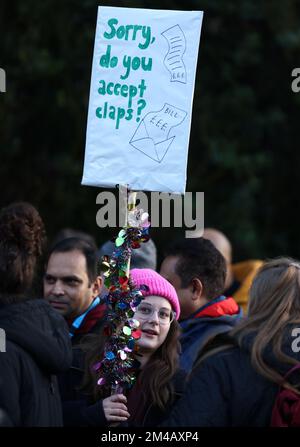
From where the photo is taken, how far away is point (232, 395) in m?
3.81

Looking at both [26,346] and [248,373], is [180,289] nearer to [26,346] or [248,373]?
[248,373]

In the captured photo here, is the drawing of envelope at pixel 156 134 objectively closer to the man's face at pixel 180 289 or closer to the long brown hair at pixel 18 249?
the long brown hair at pixel 18 249

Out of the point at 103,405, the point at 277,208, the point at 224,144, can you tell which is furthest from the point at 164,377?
the point at 277,208

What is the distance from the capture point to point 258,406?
3791 mm

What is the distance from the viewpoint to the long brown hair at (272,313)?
3.76 meters

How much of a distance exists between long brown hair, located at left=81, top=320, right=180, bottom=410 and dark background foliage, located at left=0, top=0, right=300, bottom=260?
4870 mm

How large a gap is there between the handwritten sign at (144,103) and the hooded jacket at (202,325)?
2.95 feet

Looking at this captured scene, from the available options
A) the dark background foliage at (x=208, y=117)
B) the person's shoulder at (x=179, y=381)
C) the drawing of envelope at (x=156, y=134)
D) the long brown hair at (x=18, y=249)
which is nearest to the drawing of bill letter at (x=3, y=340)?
the long brown hair at (x=18, y=249)

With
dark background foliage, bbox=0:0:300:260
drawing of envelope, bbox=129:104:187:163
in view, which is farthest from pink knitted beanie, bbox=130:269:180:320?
dark background foliage, bbox=0:0:300:260

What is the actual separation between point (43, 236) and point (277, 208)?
750cm

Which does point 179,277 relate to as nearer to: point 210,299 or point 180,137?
point 210,299

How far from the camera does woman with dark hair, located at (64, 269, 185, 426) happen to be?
4.20m

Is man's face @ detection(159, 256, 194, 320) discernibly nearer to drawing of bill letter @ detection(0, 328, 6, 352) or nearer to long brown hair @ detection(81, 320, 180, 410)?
long brown hair @ detection(81, 320, 180, 410)

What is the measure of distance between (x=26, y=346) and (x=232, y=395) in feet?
2.59
